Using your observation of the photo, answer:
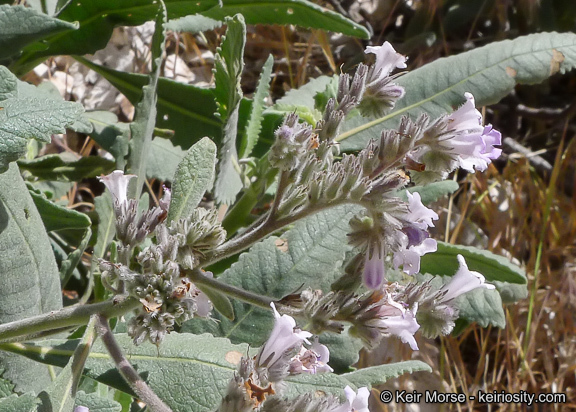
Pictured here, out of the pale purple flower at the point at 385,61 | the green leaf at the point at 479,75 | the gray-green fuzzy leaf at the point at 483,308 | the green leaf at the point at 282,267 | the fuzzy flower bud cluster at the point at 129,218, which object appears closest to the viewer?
the fuzzy flower bud cluster at the point at 129,218

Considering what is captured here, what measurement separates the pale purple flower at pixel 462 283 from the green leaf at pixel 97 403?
0.57 m

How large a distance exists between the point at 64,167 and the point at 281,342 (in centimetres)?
114

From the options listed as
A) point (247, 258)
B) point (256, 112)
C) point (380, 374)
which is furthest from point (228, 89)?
point (380, 374)

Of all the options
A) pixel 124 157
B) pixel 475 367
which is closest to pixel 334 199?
pixel 124 157

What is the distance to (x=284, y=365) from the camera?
3.37 ft

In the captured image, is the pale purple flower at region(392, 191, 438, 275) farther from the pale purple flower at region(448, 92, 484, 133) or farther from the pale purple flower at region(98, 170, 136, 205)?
the pale purple flower at region(98, 170, 136, 205)

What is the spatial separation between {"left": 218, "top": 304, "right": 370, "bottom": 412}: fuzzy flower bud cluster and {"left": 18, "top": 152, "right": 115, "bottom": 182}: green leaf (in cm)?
106

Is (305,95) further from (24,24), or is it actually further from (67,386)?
(67,386)

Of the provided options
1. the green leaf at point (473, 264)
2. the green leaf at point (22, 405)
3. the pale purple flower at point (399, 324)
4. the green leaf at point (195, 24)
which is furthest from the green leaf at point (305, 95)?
the green leaf at point (22, 405)

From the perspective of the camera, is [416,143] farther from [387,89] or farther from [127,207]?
[127,207]

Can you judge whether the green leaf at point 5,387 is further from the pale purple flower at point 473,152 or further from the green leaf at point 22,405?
the pale purple flower at point 473,152

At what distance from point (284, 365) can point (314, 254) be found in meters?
0.49

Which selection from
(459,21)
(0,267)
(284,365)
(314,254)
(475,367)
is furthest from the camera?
(459,21)

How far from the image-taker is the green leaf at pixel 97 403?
3.53ft
